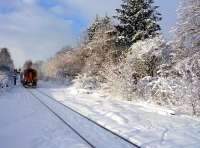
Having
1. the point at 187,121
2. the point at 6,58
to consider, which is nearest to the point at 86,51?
the point at 187,121

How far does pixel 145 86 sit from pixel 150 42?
3924mm

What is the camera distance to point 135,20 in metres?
42.3

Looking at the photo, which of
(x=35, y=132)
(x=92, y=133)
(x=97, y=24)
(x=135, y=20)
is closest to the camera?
(x=92, y=133)

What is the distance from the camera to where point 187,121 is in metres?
15.0

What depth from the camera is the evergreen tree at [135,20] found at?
41.1m

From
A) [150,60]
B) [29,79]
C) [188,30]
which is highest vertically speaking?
[188,30]

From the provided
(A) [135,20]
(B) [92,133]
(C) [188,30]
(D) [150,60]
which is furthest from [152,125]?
(A) [135,20]

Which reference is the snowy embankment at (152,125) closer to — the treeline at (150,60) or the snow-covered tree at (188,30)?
the treeline at (150,60)

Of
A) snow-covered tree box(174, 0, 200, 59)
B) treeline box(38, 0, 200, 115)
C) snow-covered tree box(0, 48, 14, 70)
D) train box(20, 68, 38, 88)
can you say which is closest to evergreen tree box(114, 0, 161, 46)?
treeline box(38, 0, 200, 115)

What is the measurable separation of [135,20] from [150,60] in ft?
57.0

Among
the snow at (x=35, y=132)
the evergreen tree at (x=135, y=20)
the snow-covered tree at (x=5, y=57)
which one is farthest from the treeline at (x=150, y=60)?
the snow-covered tree at (x=5, y=57)

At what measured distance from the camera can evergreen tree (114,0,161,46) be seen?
41.1 meters

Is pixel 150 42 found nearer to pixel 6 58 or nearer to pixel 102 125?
pixel 102 125

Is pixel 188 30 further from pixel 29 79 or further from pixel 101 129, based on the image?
pixel 29 79
